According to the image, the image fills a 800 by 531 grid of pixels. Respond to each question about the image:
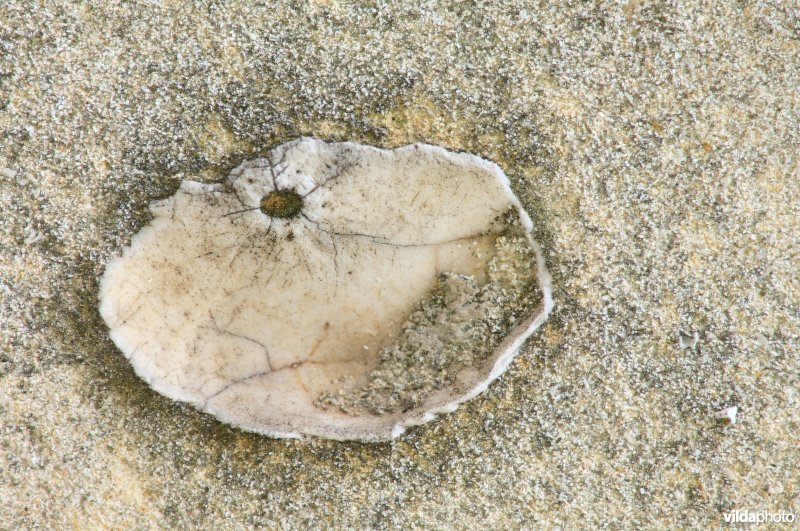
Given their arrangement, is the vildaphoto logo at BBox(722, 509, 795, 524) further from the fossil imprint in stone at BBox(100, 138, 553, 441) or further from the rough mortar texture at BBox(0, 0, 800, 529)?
the fossil imprint in stone at BBox(100, 138, 553, 441)

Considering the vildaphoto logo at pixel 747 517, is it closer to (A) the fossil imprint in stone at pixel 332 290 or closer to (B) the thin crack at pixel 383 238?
(A) the fossil imprint in stone at pixel 332 290

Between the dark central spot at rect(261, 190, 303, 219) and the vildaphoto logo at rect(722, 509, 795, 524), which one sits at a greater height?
the dark central spot at rect(261, 190, 303, 219)

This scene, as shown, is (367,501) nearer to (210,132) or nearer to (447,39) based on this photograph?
(210,132)

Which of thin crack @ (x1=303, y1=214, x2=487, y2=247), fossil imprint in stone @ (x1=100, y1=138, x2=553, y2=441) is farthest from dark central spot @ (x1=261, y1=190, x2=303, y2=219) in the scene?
thin crack @ (x1=303, y1=214, x2=487, y2=247)

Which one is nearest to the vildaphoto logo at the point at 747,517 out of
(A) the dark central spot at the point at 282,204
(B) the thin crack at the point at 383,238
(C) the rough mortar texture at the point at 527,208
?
(C) the rough mortar texture at the point at 527,208
